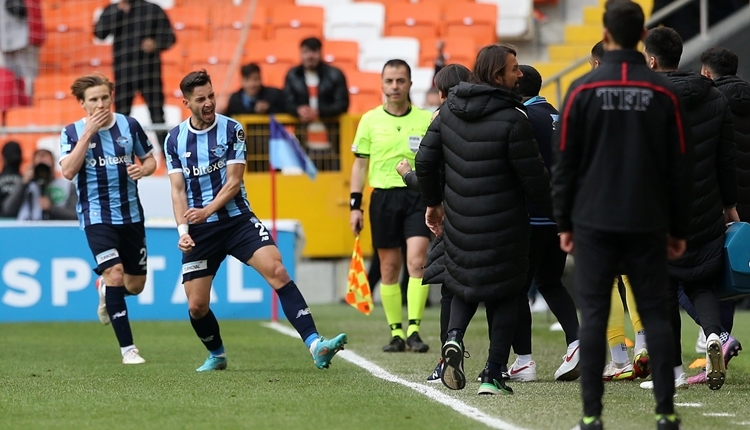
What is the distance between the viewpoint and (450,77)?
8156 mm

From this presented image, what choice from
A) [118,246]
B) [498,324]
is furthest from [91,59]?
[498,324]

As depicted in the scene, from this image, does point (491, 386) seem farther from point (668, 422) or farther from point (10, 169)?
point (10, 169)

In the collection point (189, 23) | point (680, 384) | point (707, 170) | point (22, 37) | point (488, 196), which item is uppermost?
point (189, 23)

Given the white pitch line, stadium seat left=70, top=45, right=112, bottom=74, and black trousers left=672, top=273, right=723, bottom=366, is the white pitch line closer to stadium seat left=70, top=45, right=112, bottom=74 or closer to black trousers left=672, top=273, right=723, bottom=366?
black trousers left=672, top=273, right=723, bottom=366

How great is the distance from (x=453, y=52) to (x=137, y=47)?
481 centimetres

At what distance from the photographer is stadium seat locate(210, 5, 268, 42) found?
748 inches

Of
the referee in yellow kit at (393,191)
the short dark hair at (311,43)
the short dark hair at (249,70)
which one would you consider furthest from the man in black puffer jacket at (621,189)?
the short dark hair at (249,70)

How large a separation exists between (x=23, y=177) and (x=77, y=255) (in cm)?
219

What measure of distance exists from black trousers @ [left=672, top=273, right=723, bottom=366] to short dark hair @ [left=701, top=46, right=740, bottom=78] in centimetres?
133

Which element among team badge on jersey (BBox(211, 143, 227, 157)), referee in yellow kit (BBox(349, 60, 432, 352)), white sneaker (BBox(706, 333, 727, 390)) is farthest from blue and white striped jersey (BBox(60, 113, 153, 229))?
white sneaker (BBox(706, 333, 727, 390))

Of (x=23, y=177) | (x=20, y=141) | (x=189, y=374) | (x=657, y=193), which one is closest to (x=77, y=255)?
(x=23, y=177)

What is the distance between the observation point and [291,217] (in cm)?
1548

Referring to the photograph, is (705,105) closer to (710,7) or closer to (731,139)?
(731,139)

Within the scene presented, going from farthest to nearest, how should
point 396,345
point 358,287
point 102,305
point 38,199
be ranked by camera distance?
point 38,199
point 358,287
point 102,305
point 396,345
